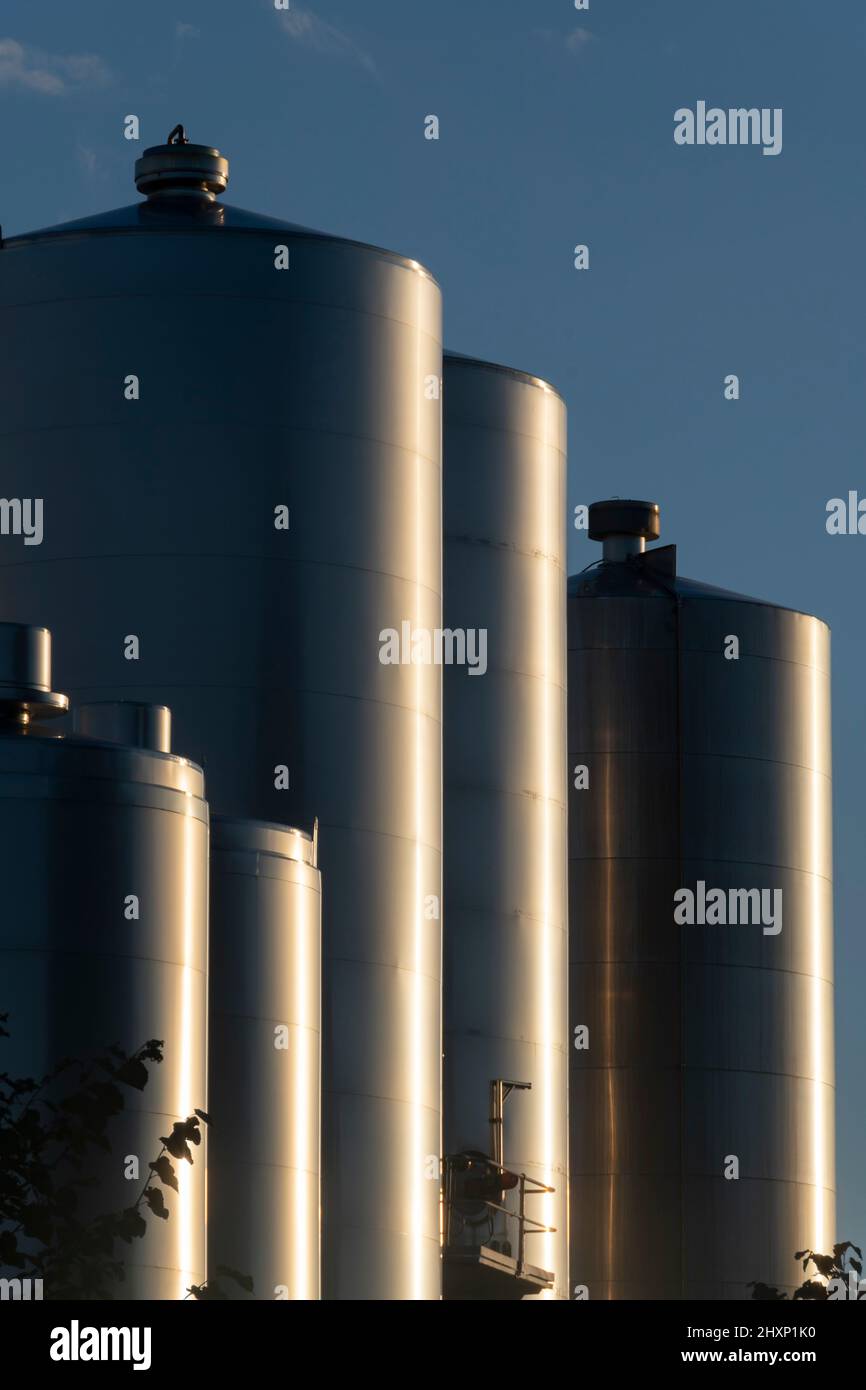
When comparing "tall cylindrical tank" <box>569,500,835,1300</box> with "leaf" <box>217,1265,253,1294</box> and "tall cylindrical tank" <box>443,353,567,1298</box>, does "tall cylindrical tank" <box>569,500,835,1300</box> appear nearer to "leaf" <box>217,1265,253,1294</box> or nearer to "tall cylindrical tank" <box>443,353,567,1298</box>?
"tall cylindrical tank" <box>443,353,567,1298</box>

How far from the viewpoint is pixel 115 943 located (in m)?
32.9

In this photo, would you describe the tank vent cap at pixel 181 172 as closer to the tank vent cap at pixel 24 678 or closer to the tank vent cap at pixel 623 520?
the tank vent cap at pixel 24 678

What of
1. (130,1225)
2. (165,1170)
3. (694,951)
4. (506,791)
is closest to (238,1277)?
(165,1170)

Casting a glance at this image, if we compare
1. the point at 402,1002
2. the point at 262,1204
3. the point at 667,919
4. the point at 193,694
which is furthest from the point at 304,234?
the point at 667,919

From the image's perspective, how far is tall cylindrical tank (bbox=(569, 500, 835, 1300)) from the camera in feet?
186

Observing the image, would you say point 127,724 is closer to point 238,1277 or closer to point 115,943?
point 115,943

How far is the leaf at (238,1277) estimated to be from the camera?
3359 centimetres

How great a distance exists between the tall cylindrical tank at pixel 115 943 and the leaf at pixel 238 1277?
1.31 feet

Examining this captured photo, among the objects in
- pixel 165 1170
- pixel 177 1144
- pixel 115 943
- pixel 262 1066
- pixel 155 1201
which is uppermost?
pixel 115 943

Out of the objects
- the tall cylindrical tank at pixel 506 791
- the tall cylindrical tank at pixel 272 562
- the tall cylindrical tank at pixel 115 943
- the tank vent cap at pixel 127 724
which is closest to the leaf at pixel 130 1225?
the tall cylindrical tank at pixel 115 943

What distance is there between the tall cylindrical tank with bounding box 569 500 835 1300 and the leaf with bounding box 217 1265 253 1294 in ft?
71.3

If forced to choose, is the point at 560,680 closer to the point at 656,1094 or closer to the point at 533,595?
the point at 533,595

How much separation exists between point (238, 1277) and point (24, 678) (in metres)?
7.01

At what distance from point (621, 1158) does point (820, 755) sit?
8909 mm
